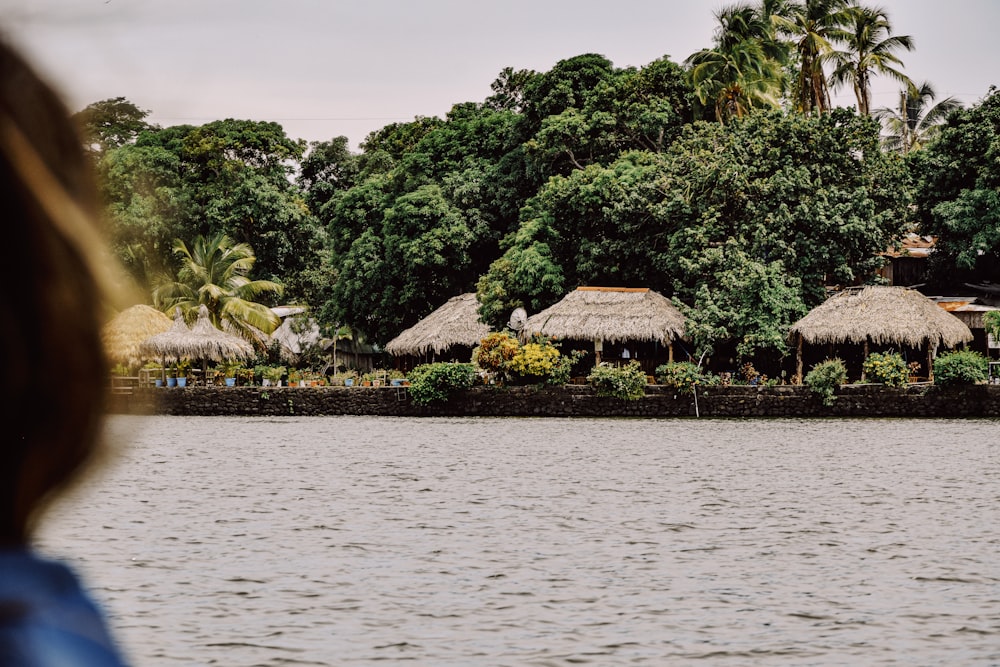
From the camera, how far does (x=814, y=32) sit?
136 ft

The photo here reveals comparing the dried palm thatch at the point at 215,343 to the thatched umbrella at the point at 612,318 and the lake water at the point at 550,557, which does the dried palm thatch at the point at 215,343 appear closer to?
the thatched umbrella at the point at 612,318

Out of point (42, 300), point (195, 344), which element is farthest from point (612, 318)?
point (42, 300)

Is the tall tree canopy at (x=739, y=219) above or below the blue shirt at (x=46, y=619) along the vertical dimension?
above

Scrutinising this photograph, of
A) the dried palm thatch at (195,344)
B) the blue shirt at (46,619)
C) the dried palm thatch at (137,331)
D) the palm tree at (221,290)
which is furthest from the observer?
the palm tree at (221,290)

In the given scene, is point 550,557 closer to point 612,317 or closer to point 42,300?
point 42,300

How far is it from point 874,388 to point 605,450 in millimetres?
10364

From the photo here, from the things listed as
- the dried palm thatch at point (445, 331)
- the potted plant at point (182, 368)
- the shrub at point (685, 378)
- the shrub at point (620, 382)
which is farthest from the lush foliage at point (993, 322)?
the potted plant at point (182, 368)

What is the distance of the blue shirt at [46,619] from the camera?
2.64 feet

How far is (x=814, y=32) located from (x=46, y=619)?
43.3 meters

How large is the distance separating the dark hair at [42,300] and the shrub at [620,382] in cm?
2883

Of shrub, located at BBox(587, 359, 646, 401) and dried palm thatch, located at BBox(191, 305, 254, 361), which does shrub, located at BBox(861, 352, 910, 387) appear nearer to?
shrub, located at BBox(587, 359, 646, 401)

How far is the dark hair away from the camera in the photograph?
2.89ft

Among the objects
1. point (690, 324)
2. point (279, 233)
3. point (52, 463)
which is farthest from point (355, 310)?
point (52, 463)

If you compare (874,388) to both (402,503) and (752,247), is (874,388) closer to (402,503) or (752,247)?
(752,247)
